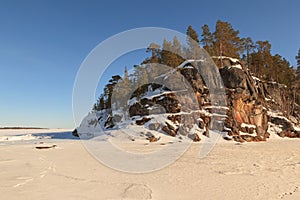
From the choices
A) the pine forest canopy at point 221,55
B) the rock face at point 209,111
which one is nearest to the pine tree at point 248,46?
the pine forest canopy at point 221,55

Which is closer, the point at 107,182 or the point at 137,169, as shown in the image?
the point at 107,182

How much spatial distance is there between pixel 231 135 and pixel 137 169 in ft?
69.2

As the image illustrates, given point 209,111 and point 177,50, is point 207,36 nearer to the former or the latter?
point 177,50

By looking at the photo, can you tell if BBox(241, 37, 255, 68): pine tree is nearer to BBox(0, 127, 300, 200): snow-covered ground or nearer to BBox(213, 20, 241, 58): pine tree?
BBox(213, 20, 241, 58): pine tree

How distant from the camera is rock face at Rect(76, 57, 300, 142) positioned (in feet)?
95.5

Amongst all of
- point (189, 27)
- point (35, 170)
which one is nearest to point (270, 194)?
point (35, 170)

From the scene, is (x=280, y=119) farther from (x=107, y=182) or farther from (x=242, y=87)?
(x=107, y=182)

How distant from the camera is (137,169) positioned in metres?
10.8

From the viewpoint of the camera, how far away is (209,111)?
1229 inches

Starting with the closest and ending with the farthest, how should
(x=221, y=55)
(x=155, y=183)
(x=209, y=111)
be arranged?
(x=155, y=183) < (x=209, y=111) < (x=221, y=55)

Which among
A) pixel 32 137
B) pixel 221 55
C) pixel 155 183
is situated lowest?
pixel 32 137

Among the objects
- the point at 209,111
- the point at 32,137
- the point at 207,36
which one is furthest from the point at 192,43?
the point at 32,137

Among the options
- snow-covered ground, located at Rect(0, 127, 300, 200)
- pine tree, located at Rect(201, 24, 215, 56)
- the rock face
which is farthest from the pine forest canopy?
snow-covered ground, located at Rect(0, 127, 300, 200)

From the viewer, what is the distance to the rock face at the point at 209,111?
95.5 ft
